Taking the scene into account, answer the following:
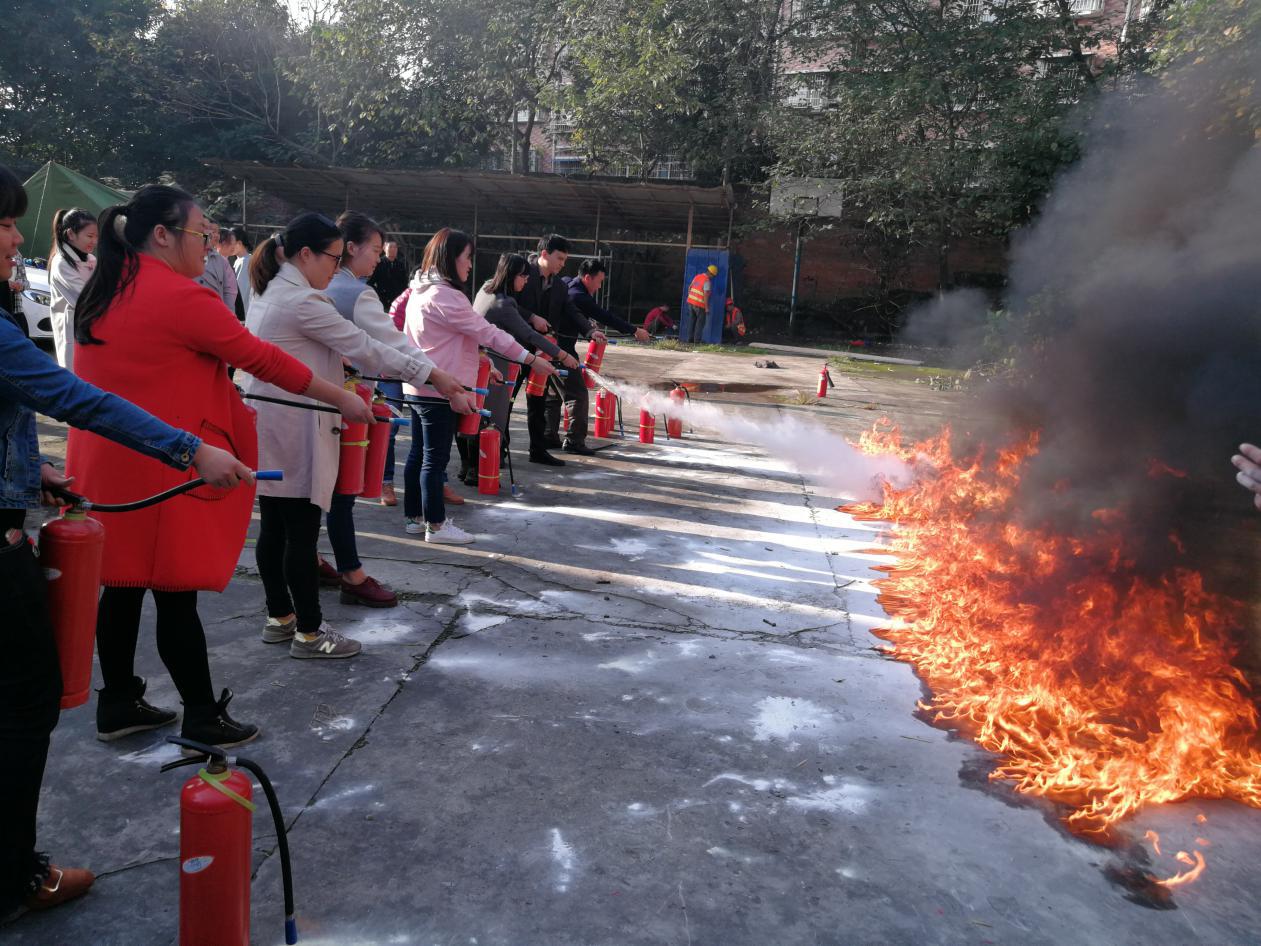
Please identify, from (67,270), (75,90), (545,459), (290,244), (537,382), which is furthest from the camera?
(75,90)

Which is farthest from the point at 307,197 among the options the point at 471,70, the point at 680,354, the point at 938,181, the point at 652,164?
the point at 938,181

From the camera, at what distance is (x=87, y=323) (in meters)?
2.69

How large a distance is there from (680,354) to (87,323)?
56.7 feet

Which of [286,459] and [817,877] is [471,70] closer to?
[286,459]

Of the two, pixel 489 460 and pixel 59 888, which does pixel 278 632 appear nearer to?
pixel 59 888

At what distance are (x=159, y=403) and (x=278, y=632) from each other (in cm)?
164

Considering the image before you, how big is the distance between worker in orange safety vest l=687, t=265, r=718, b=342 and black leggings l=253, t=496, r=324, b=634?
61.0 feet

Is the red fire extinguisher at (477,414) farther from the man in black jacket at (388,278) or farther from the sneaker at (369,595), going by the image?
the man in black jacket at (388,278)

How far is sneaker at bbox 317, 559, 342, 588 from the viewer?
4.86m

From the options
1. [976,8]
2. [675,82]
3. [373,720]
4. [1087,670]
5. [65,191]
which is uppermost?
[976,8]

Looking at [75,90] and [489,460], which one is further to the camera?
[75,90]

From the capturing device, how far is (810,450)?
337 inches

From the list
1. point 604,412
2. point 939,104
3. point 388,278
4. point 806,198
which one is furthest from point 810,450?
point 806,198

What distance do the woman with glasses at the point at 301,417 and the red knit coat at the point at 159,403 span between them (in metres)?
0.88
